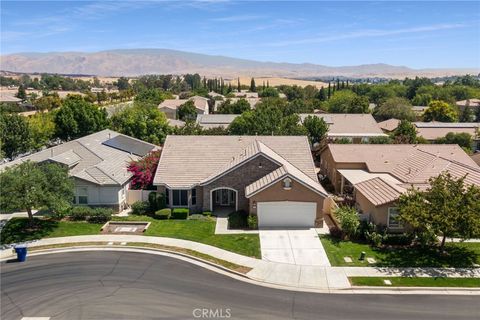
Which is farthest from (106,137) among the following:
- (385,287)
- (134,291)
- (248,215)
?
(385,287)

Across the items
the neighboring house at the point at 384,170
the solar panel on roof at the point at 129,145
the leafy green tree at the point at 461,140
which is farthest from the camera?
the leafy green tree at the point at 461,140

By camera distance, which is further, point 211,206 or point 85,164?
point 85,164

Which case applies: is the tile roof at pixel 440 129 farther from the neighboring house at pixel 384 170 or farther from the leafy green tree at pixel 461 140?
the neighboring house at pixel 384 170

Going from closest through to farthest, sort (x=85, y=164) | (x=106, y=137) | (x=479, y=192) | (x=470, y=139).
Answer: (x=479, y=192) → (x=85, y=164) → (x=106, y=137) → (x=470, y=139)

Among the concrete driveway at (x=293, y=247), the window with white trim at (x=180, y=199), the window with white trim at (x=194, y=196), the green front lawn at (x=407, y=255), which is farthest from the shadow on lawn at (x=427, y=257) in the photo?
the window with white trim at (x=180, y=199)

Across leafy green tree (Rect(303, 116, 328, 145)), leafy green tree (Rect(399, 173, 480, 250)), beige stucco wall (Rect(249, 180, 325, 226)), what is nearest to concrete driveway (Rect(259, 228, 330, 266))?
beige stucco wall (Rect(249, 180, 325, 226))

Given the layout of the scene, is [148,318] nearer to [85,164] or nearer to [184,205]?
[184,205]

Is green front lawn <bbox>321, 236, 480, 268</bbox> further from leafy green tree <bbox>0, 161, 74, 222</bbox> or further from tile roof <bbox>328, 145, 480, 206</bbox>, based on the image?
leafy green tree <bbox>0, 161, 74, 222</bbox>
